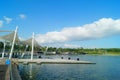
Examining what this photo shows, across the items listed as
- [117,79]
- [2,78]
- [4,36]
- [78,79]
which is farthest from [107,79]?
[4,36]

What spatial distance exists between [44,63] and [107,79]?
3482cm

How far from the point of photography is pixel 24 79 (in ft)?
140

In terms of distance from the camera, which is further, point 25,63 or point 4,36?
point 4,36

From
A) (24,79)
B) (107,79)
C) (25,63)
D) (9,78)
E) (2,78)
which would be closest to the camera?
(9,78)

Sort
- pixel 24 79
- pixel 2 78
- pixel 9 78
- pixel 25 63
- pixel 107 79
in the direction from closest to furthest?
pixel 9 78 → pixel 2 78 → pixel 24 79 → pixel 107 79 → pixel 25 63

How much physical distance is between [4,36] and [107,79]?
47.3m

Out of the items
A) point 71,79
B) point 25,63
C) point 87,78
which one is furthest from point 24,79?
point 25,63

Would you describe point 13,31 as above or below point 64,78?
above

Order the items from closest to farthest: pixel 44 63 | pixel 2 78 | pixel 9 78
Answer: pixel 9 78
pixel 2 78
pixel 44 63

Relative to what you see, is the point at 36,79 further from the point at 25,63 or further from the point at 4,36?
the point at 4,36

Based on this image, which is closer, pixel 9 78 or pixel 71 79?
pixel 9 78

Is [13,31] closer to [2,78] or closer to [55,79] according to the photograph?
[55,79]

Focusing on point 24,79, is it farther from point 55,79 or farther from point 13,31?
point 13,31

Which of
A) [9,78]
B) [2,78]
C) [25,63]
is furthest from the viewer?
[25,63]
